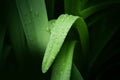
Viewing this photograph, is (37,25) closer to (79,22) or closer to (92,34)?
(79,22)

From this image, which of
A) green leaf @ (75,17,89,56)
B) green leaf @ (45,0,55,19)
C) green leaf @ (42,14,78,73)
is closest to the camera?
green leaf @ (42,14,78,73)

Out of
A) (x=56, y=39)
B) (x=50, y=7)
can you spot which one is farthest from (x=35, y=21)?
(x=50, y=7)

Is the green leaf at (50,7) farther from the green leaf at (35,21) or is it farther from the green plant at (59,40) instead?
the green leaf at (35,21)

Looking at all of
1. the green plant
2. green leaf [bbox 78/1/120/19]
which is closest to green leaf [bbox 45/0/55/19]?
the green plant

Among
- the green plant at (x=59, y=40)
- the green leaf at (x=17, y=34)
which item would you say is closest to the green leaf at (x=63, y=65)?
the green plant at (x=59, y=40)

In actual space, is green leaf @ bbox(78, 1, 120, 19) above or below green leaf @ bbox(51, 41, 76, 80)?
above

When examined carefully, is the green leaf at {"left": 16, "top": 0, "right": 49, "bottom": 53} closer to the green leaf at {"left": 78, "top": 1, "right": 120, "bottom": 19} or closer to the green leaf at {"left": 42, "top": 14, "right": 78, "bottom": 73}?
the green leaf at {"left": 42, "top": 14, "right": 78, "bottom": 73}

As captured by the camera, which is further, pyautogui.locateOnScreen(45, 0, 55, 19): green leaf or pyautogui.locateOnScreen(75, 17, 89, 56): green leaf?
pyautogui.locateOnScreen(45, 0, 55, 19): green leaf

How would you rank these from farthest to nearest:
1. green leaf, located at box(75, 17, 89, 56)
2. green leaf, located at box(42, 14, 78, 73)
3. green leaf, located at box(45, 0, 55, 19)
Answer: green leaf, located at box(45, 0, 55, 19) < green leaf, located at box(75, 17, 89, 56) < green leaf, located at box(42, 14, 78, 73)

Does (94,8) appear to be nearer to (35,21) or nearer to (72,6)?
(72,6)
